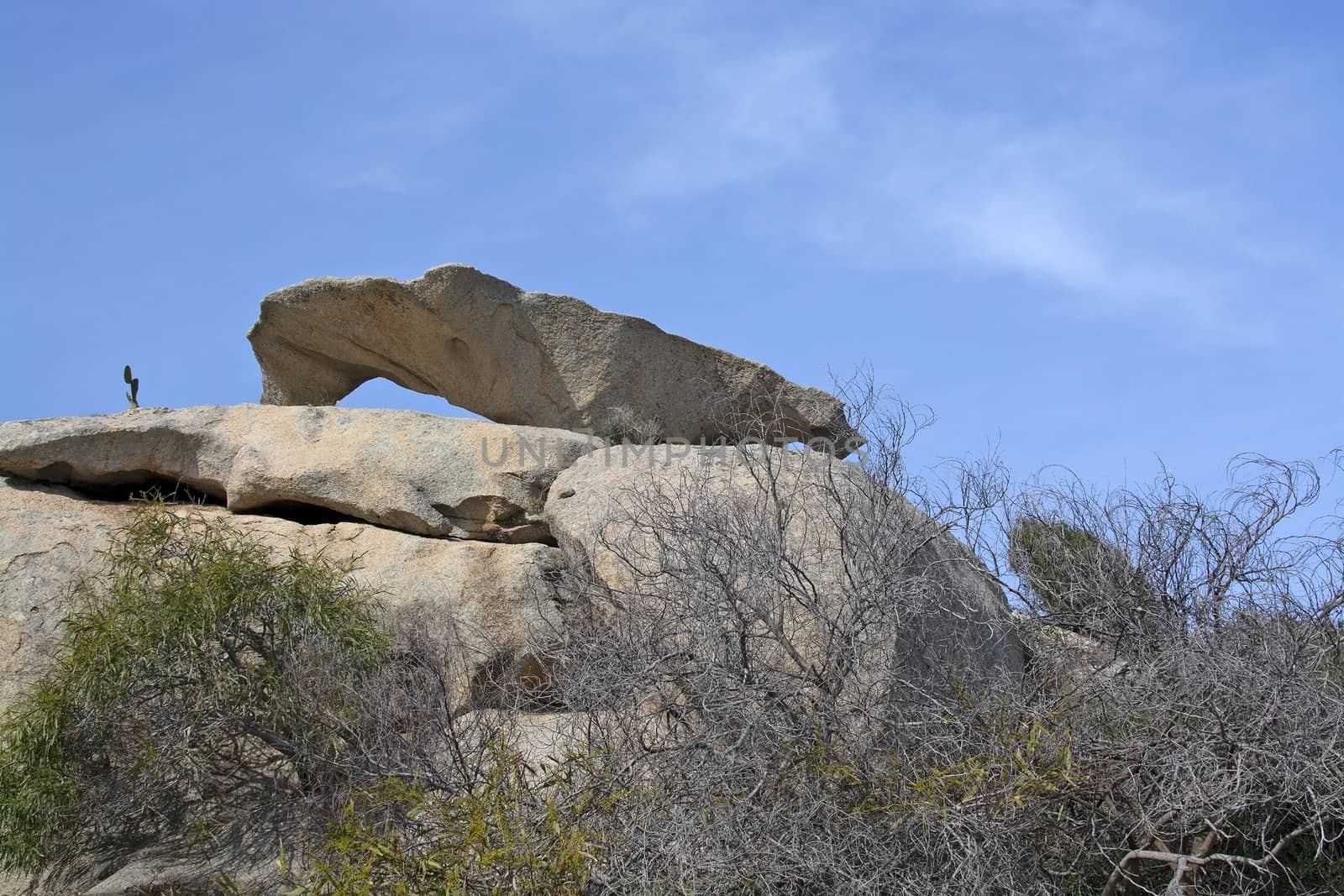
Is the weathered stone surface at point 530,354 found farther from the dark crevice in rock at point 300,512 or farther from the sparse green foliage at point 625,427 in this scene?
the dark crevice in rock at point 300,512

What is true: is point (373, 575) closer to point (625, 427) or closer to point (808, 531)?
point (625, 427)

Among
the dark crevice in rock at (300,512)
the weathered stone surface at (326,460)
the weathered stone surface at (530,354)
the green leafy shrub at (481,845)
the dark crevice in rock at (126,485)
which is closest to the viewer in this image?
the green leafy shrub at (481,845)

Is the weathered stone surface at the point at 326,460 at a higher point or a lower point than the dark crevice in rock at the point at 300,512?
higher

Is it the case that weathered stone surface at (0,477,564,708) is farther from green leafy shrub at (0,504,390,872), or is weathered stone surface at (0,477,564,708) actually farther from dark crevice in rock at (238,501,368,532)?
green leafy shrub at (0,504,390,872)

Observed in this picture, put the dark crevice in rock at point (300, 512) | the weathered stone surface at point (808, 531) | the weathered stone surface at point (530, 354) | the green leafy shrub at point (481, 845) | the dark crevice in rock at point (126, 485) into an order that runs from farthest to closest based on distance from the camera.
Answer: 1. the weathered stone surface at point (530, 354)
2. the dark crevice in rock at point (126, 485)
3. the dark crevice in rock at point (300, 512)
4. the weathered stone surface at point (808, 531)
5. the green leafy shrub at point (481, 845)

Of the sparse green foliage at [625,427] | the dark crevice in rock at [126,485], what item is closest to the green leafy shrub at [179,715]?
the dark crevice in rock at [126,485]

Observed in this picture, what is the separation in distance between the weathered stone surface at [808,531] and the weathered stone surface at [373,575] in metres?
0.62

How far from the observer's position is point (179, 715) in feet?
29.8

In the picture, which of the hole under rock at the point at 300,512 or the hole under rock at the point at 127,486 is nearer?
the hole under rock at the point at 300,512

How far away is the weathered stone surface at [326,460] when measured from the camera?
11.2 meters

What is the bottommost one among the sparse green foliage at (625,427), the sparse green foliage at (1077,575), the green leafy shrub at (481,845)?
the green leafy shrub at (481,845)

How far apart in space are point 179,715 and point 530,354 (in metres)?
4.67

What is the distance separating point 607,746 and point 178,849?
3.64m

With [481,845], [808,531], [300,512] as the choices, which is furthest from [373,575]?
[481,845]
